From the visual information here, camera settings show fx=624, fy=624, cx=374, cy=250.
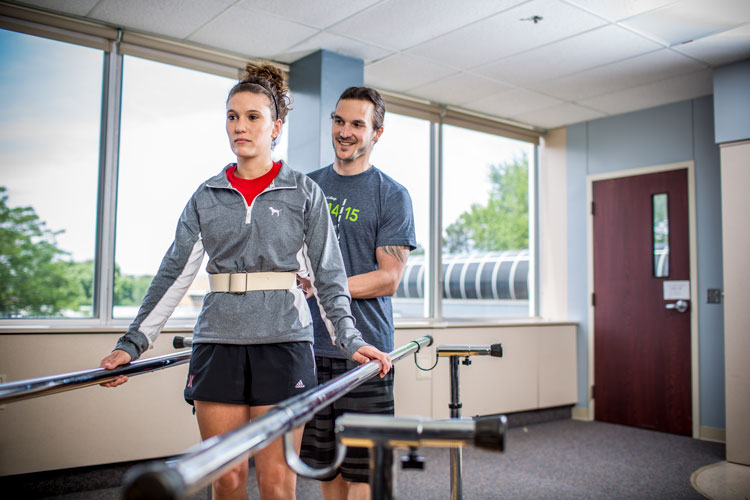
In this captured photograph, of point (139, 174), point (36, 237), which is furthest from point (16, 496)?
point (139, 174)

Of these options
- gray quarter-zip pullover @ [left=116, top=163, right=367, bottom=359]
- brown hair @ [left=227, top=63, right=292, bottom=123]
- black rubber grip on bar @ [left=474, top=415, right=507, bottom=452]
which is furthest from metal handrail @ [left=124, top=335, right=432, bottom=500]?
brown hair @ [left=227, top=63, right=292, bottom=123]

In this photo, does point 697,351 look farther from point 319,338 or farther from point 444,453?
point 319,338

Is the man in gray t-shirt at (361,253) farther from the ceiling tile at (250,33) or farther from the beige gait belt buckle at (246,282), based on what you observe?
the ceiling tile at (250,33)

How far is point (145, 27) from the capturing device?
3.73m

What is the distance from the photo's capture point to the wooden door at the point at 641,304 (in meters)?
4.91

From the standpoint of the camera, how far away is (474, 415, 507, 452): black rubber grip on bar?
85cm

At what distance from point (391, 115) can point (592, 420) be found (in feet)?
10.3

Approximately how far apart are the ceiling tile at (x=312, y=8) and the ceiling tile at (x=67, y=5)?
87cm

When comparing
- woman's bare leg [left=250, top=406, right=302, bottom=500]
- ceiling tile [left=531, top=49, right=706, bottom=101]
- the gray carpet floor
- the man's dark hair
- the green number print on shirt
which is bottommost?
the gray carpet floor

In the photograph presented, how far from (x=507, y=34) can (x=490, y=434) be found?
134 inches

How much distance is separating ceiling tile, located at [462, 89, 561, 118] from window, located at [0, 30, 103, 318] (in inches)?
115

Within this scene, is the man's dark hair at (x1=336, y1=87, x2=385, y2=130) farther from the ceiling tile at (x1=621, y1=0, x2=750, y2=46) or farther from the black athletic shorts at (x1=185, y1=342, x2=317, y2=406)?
the ceiling tile at (x1=621, y1=0, x2=750, y2=46)

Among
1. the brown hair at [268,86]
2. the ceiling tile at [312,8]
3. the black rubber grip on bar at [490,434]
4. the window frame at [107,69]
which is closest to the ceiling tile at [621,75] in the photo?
the ceiling tile at [312,8]

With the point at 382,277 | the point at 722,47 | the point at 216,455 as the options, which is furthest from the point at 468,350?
the point at 722,47
